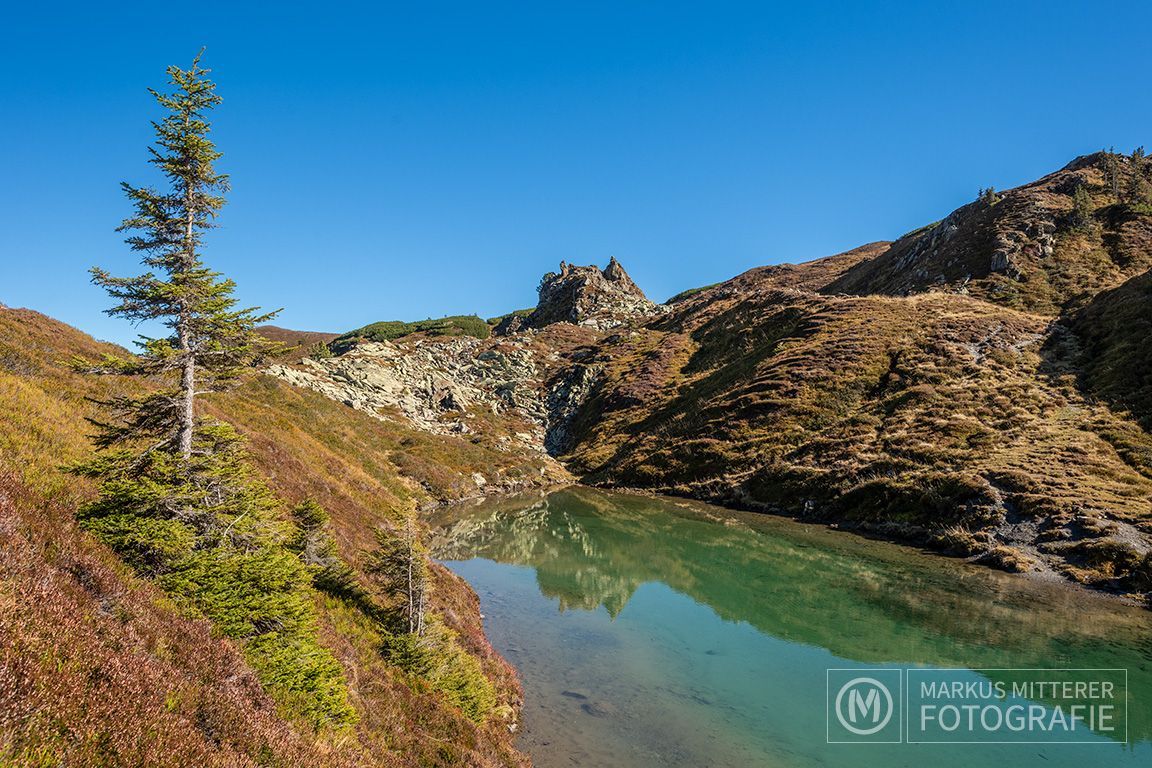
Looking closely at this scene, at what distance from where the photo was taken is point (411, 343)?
107 metres

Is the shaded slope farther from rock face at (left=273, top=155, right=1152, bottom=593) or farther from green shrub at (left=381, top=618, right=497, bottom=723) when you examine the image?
green shrub at (left=381, top=618, right=497, bottom=723)

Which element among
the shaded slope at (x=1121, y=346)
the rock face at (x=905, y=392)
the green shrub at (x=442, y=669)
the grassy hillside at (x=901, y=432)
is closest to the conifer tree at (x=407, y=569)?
the green shrub at (x=442, y=669)

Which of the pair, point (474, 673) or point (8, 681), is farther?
point (474, 673)

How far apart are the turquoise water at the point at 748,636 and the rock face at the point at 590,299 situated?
321ft

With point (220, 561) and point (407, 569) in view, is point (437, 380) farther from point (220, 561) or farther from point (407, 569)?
point (220, 561)

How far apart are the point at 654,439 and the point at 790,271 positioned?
10843cm

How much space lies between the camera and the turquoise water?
1370cm

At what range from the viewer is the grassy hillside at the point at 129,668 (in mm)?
4898

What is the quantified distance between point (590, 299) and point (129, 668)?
13375cm

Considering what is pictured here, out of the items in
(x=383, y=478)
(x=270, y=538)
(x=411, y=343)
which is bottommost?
(x=383, y=478)

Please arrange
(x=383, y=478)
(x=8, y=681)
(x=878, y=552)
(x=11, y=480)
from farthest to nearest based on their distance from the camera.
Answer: (x=383, y=478)
(x=878, y=552)
(x=11, y=480)
(x=8, y=681)

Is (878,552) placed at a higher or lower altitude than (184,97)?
lower

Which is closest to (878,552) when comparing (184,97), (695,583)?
(695,583)

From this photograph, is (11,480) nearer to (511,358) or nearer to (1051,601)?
(1051,601)
